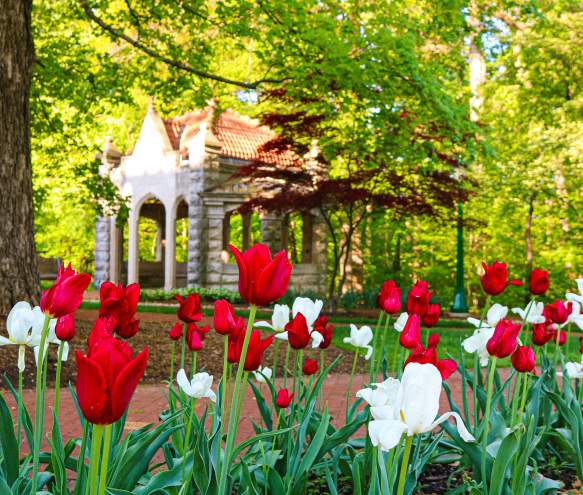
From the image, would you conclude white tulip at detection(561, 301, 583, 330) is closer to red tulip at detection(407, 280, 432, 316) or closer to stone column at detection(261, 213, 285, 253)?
red tulip at detection(407, 280, 432, 316)

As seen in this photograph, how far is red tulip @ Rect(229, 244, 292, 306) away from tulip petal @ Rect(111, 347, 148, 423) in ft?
1.27

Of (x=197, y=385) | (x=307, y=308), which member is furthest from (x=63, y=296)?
(x=307, y=308)

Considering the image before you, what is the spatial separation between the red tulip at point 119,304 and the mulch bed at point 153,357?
282cm

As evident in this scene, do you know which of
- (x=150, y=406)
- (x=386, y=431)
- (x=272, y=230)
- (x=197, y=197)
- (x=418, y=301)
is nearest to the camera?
(x=386, y=431)

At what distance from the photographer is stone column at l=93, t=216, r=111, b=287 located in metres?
22.3

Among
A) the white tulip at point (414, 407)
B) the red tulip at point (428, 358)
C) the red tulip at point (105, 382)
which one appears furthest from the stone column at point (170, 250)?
the red tulip at point (105, 382)

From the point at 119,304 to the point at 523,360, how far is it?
139cm

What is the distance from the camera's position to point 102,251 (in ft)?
73.6

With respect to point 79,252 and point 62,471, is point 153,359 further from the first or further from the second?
point 79,252

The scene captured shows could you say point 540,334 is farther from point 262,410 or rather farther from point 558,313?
point 262,410

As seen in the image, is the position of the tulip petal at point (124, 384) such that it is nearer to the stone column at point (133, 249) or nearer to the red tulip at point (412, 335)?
the red tulip at point (412, 335)

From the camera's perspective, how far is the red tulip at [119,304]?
197 cm

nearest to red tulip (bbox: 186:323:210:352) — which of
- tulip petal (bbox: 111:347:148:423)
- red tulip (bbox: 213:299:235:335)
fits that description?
A: red tulip (bbox: 213:299:235:335)

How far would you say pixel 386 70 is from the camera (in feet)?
29.8
